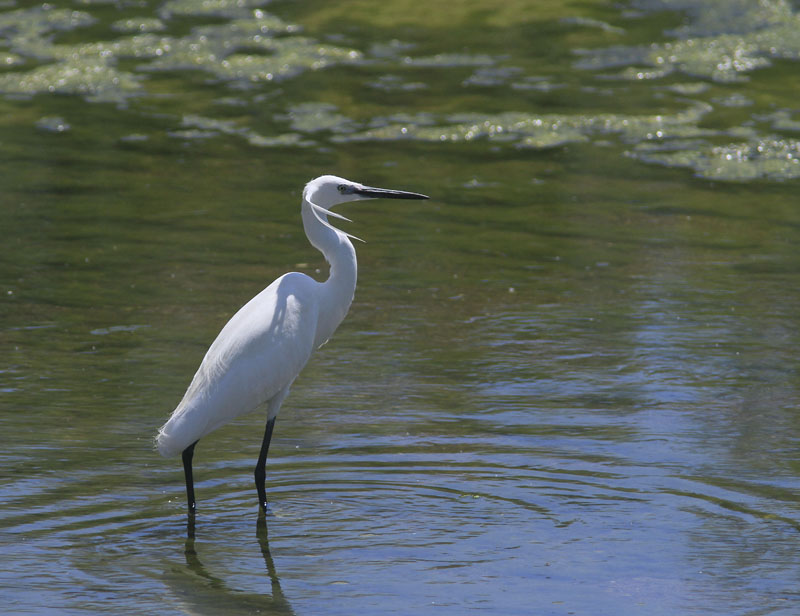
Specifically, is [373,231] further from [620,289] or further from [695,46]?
[695,46]

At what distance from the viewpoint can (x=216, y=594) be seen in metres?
4.27

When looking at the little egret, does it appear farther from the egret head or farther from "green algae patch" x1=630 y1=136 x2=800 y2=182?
"green algae patch" x1=630 y1=136 x2=800 y2=182

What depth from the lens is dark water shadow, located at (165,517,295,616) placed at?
414 centimetres

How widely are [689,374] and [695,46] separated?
A: 32.0ft

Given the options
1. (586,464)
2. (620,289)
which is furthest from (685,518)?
(620,289)

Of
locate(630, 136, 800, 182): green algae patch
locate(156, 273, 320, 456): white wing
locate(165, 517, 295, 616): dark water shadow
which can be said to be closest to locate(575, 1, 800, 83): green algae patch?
locate(630, 136, 800, 182): green algae patch

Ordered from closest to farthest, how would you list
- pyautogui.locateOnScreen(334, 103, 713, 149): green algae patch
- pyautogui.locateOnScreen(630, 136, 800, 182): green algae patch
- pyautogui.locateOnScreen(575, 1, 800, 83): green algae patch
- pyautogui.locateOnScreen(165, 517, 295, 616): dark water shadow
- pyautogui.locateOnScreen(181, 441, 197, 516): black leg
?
pyautogui.locateOnScreen(165, 517, 295, 616): dark water shadow < pyautogui.locateOnScreen(181, 441, 197, 516): black leg < pyautogui.locateOnScreen(630, 136, 800, 182): green algae patch < pyautogui.locateOnScreen(334, 103, 713, 149): green algae patch < pyautogui.locateOnScreen(575, 1, 800, 83): green algae patch

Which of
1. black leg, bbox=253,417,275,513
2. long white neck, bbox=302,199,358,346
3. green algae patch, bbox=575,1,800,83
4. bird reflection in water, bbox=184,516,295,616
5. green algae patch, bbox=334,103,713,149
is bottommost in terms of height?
bird reflection in water, bbox=184,516,295,616

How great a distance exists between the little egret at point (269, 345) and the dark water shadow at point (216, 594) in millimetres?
434

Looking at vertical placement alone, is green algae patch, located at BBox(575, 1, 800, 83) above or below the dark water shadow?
above

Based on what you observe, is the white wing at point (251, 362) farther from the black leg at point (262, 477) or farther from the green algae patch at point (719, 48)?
the green algae patch at point (719, 48)

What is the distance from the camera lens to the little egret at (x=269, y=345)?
486 cm

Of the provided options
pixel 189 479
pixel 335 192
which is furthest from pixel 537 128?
pixel 189 479

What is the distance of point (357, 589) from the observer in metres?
4.26
